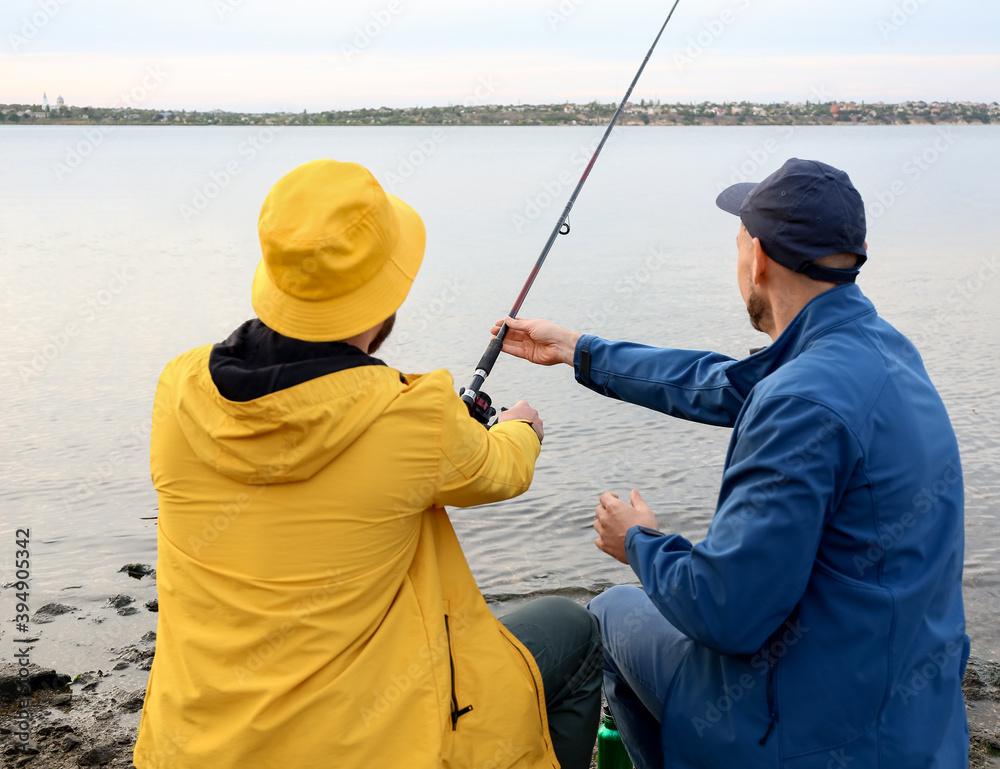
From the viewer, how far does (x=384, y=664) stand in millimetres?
1789

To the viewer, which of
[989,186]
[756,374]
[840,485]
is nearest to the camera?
[840,485]

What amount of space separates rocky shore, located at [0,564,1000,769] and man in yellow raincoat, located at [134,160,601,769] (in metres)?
1.52

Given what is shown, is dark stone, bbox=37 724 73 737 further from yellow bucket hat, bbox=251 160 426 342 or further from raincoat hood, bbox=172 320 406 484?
yellow bucket hat, bbox=251 160 426 342

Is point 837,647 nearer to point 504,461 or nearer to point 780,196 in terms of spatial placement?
point 504,461

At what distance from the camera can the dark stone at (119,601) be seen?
14.5ft

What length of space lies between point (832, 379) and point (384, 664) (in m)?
1.01

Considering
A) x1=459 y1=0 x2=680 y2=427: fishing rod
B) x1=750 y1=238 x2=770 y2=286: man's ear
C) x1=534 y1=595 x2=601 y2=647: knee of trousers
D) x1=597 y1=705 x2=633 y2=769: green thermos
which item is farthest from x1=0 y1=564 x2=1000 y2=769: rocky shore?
x1=750 y1=238 x2=770 y2=286: man's ear

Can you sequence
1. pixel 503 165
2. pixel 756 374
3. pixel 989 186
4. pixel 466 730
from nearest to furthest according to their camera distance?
pixel 466 730 → pixel 756 374 → pixel 989 186 → pixel 503 165

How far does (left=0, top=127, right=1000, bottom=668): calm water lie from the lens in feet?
17.0

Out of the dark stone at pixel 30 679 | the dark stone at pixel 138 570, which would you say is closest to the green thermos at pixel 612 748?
the dark stone at pixel 30 679

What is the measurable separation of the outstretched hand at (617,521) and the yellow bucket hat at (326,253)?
678mm

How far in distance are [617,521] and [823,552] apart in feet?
1.53

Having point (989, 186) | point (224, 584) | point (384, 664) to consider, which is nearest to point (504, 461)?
point (384, 664)

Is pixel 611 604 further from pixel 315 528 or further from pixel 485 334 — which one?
pixel 485 334
